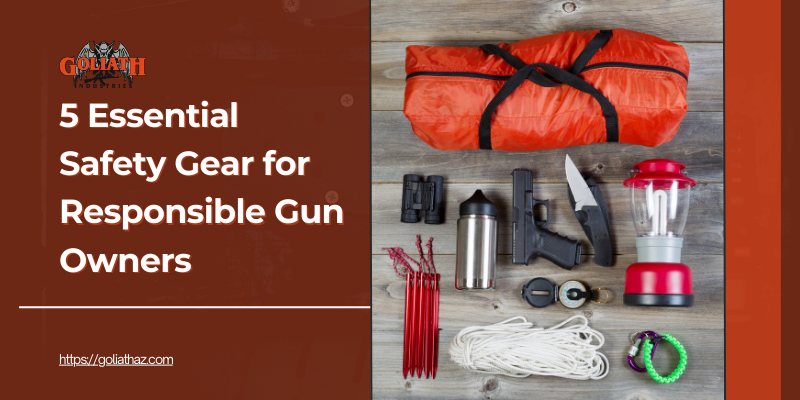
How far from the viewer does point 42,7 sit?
6.76 ft

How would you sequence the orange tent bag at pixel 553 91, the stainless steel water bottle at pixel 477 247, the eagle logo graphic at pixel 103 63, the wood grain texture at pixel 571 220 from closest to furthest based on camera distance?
1. the orange tent bag at pixel 553 91
2. the stainless steel water bottle at pixel 477 247
3. the wood grain texture at pixel 571 220
4. the eagle logo graphic at pixel 103 63

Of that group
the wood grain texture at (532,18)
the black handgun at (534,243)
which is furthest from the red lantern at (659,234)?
the wood grain texture at (532,18)

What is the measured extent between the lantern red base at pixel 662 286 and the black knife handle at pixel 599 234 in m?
0.16

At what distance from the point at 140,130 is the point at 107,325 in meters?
0.87

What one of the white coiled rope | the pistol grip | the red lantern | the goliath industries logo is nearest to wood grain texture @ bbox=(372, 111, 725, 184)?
the red lantern

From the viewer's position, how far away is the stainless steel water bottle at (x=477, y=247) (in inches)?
65.4

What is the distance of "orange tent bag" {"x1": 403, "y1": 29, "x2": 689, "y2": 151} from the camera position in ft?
5.04

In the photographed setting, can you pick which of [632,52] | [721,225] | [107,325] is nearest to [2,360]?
[107,325]

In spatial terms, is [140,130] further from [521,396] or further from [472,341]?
[521,396]

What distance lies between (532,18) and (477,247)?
0.98 metres

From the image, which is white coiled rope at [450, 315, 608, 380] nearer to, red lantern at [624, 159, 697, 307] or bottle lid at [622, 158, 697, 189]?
red lantern at [624, 159, 697, 307]

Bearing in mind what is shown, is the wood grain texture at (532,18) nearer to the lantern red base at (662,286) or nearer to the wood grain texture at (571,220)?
the wood grain texture at (571,220)

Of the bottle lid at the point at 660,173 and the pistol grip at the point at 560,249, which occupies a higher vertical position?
the bottle lid at the point at 660,173

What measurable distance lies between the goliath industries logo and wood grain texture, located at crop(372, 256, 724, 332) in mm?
1471
